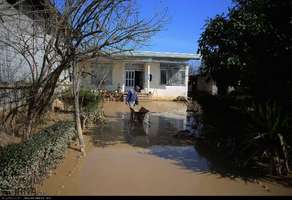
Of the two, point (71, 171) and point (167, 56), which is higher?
point (167, 56)

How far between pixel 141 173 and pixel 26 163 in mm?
2445

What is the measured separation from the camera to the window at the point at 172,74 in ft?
97.5

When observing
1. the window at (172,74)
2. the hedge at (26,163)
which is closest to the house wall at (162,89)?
the window at (172,74)

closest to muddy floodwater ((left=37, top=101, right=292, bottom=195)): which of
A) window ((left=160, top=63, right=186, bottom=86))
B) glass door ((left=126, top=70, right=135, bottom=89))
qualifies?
glass door ((left=126, top=70, right=135, bottom=89))

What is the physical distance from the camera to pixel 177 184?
6.67m

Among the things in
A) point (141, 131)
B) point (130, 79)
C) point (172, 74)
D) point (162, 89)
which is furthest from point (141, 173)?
point (172, 74)

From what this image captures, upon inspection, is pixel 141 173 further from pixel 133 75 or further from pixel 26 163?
pixel 133 75

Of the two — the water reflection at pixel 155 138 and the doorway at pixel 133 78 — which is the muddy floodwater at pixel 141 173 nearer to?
the water reflection at pixel 155 138

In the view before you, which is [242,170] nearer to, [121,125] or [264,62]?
[264,62]

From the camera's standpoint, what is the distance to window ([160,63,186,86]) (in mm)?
29703

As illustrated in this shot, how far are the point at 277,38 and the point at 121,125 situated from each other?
718 centimetres

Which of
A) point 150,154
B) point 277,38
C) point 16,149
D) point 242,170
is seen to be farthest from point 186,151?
point 16,149

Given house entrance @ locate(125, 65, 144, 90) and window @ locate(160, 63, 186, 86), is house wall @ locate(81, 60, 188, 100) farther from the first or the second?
house entrance @ locate(125, 65, 144, 90)

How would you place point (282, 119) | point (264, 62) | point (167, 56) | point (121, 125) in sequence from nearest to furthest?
point (282, 119), point (264, 62), point (121, 125), point (167, 56)
